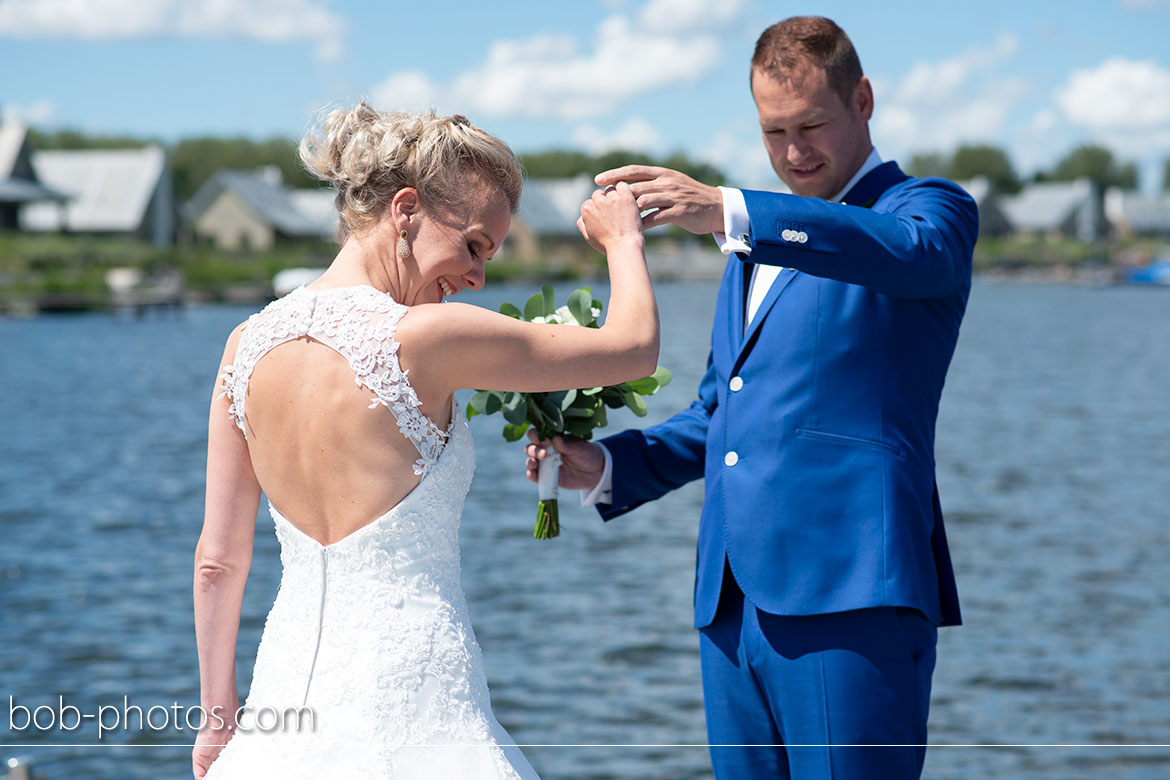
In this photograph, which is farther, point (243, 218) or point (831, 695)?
point (243, 218)

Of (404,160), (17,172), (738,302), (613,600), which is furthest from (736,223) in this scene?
(17,172)

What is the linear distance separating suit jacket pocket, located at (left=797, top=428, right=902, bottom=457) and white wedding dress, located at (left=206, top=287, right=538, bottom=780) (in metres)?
0.95

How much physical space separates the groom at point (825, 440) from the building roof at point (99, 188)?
70681 mm

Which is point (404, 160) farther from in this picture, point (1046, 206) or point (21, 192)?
point (1046, 206)

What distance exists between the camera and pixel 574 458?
347 centimetres

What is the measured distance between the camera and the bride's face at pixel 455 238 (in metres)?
2.38

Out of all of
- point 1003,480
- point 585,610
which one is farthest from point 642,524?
point 1003,480

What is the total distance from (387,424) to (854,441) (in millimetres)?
1218

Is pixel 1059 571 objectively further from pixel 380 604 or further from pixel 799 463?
pixel 380 604

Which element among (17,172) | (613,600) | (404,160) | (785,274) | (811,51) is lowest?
(613,600)

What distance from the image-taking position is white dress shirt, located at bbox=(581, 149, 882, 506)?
8.96 feet

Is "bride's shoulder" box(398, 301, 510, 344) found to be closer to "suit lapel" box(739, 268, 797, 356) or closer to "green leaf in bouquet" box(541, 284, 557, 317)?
"suit lapel" box(739, 268, 797, 356)

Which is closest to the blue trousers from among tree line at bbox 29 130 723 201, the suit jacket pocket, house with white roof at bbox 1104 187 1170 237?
the suit jacket pocket

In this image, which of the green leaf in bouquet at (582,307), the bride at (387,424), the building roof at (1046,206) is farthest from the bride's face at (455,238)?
the building roof at (1046,206)
